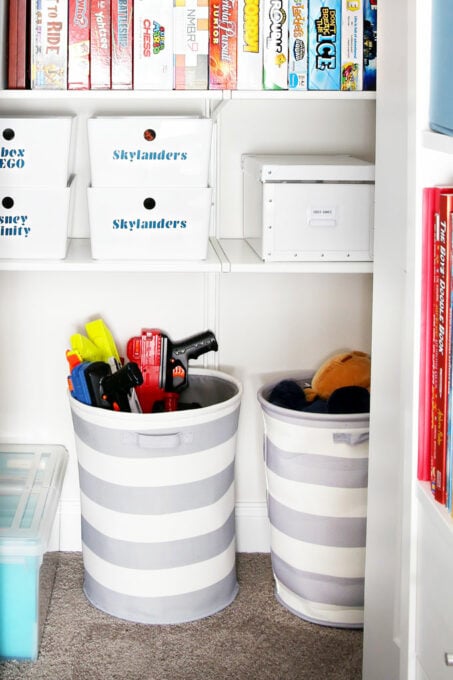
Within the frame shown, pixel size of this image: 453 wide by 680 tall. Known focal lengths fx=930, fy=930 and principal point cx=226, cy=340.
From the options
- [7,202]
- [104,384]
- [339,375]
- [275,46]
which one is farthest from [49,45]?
[339,375]

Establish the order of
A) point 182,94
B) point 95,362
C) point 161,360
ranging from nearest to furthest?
1. point 182,94
2. point 95,362
3. point 161,360

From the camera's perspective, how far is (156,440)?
1.89m

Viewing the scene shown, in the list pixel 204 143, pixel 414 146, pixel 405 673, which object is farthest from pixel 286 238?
pixel 405 673

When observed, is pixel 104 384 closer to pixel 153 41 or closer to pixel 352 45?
pixel 153 41

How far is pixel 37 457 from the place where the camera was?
7.13 feet

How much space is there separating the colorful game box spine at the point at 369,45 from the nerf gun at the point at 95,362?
0.75 meters

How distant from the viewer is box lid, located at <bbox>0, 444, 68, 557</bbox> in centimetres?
180

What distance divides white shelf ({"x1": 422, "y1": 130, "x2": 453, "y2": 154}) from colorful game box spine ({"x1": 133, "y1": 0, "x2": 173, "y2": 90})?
85cm

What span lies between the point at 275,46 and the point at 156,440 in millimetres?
812

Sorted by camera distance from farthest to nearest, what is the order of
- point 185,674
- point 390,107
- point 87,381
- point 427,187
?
1. point 87,381
2. point 185,674
3. point 390,107
4. point 427,187

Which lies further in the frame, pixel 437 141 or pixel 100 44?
pixel 100 44

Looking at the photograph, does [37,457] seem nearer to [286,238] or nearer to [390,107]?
[286,238]

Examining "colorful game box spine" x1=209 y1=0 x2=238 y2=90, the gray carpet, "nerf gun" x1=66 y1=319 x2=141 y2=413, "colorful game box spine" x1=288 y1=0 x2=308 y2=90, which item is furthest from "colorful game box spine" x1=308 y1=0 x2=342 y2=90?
the gray carpet

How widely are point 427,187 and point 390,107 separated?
1.12 ft
